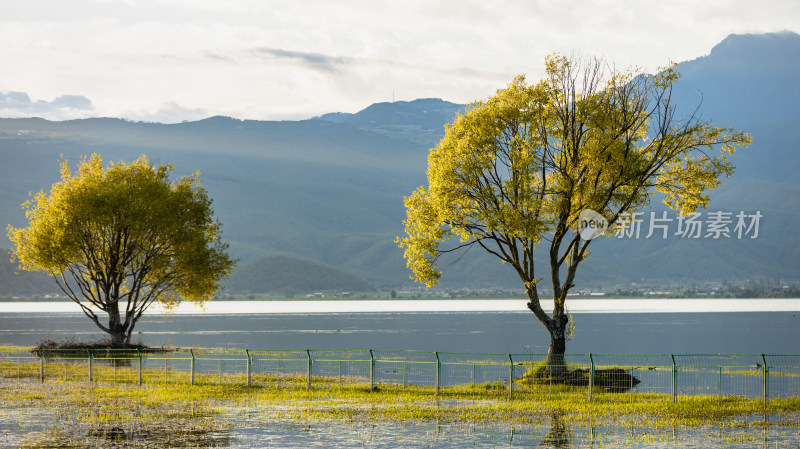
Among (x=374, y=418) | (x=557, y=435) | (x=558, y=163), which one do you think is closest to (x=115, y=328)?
(x=558, y=163)

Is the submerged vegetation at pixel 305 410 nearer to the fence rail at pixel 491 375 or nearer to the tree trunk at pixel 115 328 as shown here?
the fence rail at pixel 491 375

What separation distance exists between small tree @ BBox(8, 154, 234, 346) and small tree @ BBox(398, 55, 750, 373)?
98.5ft

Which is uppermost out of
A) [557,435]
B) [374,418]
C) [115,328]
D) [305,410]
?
[115,328]

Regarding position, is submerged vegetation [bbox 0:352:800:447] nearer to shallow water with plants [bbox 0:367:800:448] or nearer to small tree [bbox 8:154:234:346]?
shallow water with plants [bbox 0:367:800:448]

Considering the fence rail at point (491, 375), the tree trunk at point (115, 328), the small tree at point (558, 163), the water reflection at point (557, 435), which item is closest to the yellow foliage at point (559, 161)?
the small tree at point (558, 163)

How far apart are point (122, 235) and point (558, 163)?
4085cm

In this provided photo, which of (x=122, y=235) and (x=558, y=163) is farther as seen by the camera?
(x=122, y=235)

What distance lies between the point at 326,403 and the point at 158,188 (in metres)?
39.9

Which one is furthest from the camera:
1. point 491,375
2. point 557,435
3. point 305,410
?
point 491,375

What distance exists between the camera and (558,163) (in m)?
48.6

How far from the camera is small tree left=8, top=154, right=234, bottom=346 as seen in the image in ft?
222

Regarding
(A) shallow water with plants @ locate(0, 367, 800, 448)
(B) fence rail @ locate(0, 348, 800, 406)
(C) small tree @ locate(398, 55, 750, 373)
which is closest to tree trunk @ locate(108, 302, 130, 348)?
(B) fence rail @ locate(0, 348, 800, 406)

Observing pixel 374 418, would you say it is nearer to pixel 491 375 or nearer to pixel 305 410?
pixel 305 410

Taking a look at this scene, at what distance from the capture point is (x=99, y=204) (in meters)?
68.6
